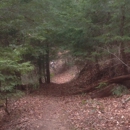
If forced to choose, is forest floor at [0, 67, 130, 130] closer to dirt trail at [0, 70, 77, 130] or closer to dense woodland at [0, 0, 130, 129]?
dirt trail at [0, 70, 77, 130]

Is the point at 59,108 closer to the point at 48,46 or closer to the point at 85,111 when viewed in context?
the point at 85,111

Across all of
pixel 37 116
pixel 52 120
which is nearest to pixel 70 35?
pixel 37 116

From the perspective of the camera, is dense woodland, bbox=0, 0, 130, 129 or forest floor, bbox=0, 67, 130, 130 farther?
dense woodland, bbox=0, 0, 130, 129

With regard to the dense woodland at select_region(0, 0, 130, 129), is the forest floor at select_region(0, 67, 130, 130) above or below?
below

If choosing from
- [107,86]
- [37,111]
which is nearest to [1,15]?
[37,111]

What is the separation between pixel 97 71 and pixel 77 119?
7.84 m

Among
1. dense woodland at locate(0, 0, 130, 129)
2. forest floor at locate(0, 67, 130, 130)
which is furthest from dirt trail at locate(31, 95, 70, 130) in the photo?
dense woodland at locate(0, 0, 130, 129)

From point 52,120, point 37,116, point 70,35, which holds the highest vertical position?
point 70,35

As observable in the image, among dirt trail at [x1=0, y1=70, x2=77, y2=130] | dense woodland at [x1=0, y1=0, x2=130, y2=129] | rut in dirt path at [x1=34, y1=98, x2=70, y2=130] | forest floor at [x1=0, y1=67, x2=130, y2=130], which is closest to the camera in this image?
forest floor at [x1=0, y1=67, x2=130, y2=130]

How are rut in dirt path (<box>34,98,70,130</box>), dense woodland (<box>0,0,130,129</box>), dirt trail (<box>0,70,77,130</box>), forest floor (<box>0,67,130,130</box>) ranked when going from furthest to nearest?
1. dense woodland (<box>0,0,130,129</box>)
2. dirt trail (<box>0,70,77,130</box>)
3. rut in dirt path (<box>34,98,70,130</box>)
4. forest floor (<box>0,67,130,130</box>)

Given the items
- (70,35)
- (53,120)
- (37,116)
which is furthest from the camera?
(70,35)

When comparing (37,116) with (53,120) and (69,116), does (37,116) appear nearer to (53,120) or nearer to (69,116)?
(53,120)

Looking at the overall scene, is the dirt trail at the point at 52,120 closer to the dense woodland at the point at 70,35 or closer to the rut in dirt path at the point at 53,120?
the rut in dirt path at the point at 53,120

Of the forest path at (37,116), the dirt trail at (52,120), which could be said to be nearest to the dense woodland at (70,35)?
the forest path at (37,116)
